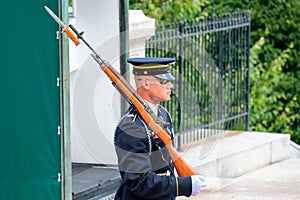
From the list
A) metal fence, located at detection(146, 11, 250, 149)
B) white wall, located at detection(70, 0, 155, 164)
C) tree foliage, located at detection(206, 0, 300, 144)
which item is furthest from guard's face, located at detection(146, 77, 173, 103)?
tree foliage, located at detection(206, 0, 300, 144)

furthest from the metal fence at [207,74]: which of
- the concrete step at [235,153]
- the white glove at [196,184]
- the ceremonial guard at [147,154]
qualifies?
the white glove at [196,184]

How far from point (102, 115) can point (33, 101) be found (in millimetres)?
2076

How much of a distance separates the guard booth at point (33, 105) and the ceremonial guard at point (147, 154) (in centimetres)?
96

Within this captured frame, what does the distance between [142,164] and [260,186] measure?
402cm

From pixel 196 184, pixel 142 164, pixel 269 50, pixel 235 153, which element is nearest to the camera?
pixel 142 164

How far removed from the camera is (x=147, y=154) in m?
4.70

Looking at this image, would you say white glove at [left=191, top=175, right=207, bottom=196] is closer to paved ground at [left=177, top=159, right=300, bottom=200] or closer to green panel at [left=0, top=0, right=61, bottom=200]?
green panel at [left=0, top=0, right=61, bottom=200]

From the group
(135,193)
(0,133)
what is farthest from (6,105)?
(135,193)

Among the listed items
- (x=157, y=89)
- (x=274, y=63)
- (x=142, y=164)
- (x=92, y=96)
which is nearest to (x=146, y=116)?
(x=157, y=89)

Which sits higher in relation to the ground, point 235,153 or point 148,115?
point 148,115

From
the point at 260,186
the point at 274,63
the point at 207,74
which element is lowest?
the point at 260,186

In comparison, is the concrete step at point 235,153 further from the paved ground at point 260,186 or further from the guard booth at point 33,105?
the guard booth at point 33,105

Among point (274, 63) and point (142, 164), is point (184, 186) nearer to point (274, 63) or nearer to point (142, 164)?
point (142, 164)

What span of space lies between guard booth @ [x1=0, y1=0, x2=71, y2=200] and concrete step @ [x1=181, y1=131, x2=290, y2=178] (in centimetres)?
295
